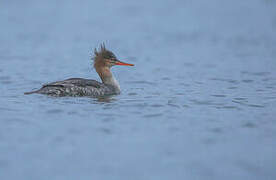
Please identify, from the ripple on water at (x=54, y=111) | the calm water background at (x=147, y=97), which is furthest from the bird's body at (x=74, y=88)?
the ripple on water at (x=54, y=111)

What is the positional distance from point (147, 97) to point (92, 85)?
1203mm

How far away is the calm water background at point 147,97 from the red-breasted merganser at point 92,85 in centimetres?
27

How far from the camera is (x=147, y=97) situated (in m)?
10.6

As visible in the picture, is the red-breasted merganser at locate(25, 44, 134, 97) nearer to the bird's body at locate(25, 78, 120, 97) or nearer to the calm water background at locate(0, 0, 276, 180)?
the bird's body at locate(25, 78, 120, 97)

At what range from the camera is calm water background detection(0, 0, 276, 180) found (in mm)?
6520

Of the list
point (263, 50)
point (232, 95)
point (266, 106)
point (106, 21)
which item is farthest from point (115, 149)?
point (106, 21)

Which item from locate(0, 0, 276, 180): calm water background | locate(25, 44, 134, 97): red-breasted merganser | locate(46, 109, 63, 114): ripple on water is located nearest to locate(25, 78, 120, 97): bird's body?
locate(25, 44, 134, 97): red-breasted merganser

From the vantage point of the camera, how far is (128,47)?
680 inches

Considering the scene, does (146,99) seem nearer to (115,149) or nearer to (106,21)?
(115,149)

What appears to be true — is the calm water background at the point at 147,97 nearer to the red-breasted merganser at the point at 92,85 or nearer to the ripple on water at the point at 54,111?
the ripple on water at the point at 54,111

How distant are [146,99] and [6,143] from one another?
3807mm

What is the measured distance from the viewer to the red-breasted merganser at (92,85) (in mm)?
10281

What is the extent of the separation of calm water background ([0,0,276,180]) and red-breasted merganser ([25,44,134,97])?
273 mm

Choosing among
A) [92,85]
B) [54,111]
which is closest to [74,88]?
[92,85]
